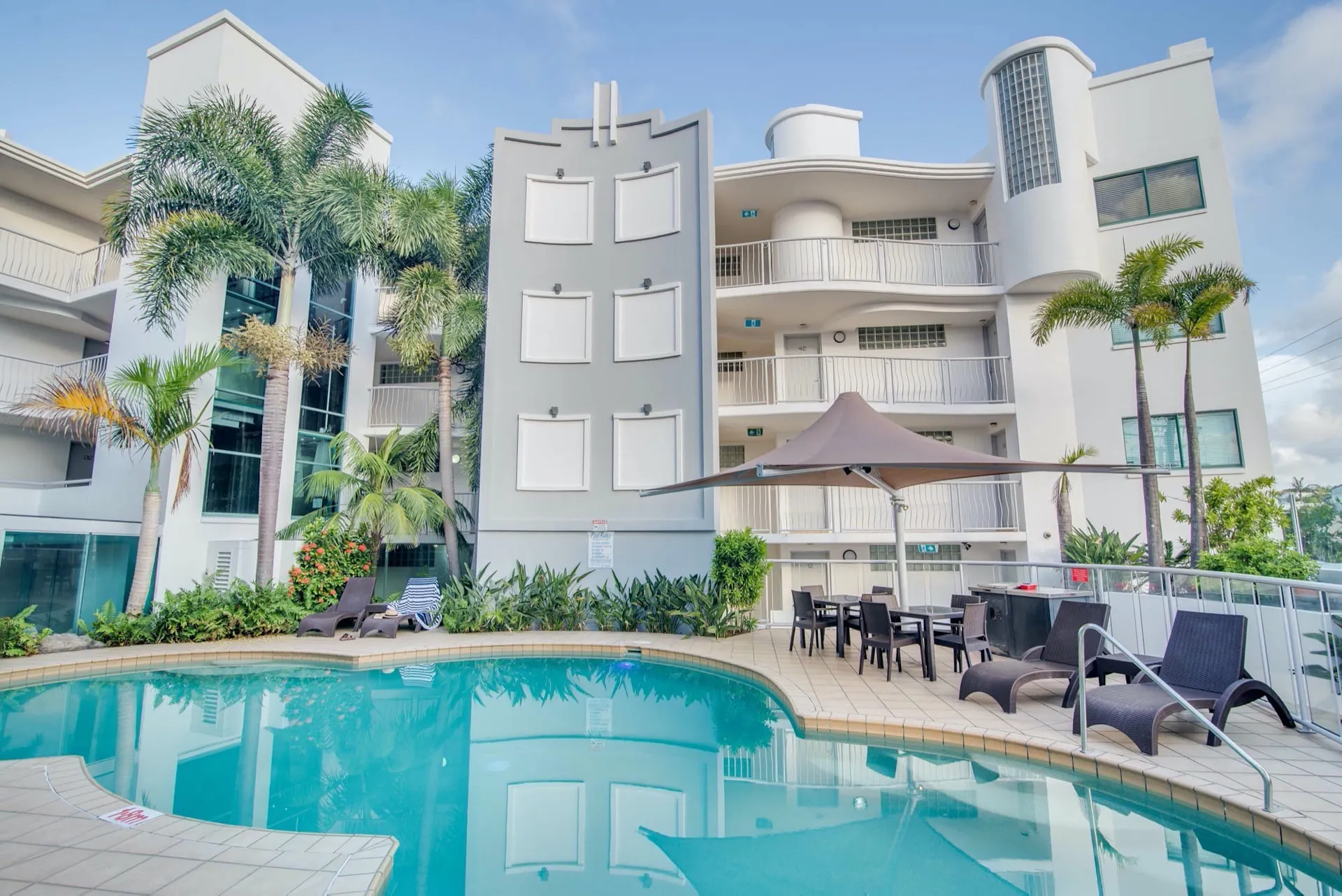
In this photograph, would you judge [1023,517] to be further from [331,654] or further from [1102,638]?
[331,654]

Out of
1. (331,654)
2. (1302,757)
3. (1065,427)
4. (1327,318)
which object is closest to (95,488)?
(331,654)

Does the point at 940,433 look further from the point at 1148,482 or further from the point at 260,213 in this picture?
the point at 260,213

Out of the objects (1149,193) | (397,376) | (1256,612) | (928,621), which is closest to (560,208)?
(397,376)

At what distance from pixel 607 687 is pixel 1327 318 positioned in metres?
27.2

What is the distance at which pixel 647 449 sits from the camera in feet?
44.2

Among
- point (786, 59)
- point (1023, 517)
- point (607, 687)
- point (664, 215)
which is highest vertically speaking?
point (786, 59)

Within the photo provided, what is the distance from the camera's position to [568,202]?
14609mm

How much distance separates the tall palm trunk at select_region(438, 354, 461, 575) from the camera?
547 inches

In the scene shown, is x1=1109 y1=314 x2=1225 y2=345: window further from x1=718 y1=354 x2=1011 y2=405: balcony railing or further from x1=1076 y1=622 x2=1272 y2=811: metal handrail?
x1=1076 y1=622 x2=1272 y2=811: metal handrail

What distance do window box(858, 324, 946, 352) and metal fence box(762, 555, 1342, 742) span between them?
5605mm

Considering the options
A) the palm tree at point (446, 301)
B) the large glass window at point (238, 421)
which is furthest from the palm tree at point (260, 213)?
the large glass window at point (238, 421)

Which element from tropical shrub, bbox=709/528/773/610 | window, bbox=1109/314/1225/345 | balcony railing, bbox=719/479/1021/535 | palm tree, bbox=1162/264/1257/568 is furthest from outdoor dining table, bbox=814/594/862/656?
window, bbox=1109/314/1225/345

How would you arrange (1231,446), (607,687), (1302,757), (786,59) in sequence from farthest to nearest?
1. (786,59)
2. (1231,446)
3. (607,687)
4. (1302,757)

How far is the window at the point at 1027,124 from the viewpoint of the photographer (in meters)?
13.7
